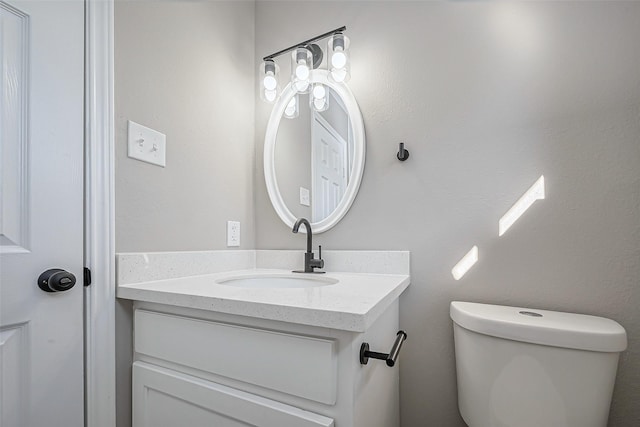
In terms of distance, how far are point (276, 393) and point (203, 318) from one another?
0.84ft

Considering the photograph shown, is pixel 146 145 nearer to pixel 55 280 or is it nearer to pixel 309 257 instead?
pixel 55 280

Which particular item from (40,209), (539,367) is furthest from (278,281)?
(539,367)

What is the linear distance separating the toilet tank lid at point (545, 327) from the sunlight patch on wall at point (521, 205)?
0.26 metres

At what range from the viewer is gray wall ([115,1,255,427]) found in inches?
34.5

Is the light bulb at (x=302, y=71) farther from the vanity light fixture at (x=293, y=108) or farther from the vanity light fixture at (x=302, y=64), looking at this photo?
the vanity light fixture at (x=293, y=108)

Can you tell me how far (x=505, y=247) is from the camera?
3.25 feet

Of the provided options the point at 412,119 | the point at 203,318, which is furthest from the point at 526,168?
the point at 203,318

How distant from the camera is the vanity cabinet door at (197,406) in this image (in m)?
0.63

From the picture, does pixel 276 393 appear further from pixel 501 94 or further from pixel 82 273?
pixel 501 94

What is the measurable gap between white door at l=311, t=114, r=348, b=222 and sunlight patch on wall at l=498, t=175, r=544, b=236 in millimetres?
574

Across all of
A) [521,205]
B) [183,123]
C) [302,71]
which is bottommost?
[521,205]

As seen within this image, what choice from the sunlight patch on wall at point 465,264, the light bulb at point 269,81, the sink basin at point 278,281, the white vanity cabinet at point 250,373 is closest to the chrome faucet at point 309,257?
the sink basin at point 278,281

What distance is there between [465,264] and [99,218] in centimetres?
113

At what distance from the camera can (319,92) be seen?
128cm
